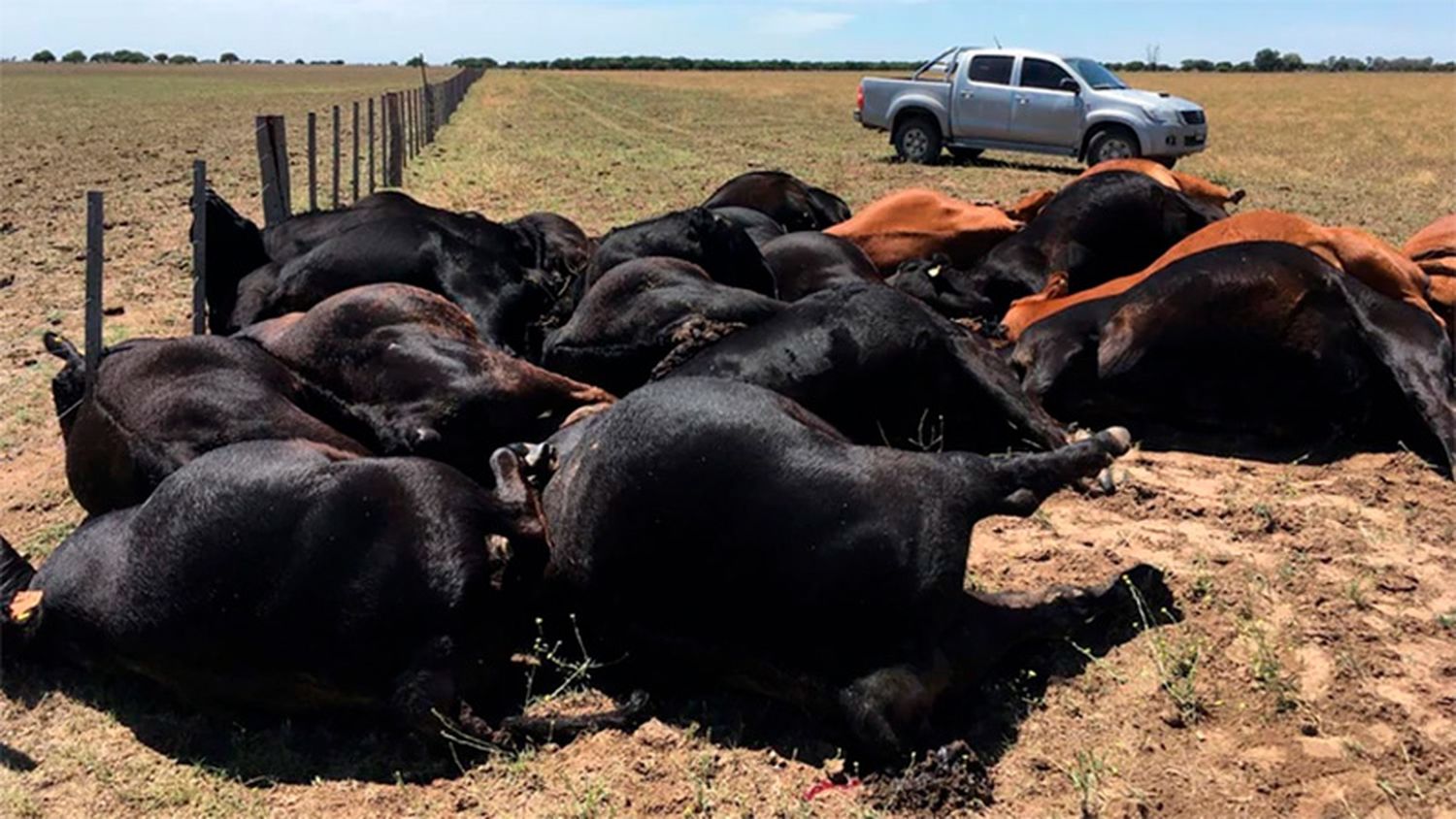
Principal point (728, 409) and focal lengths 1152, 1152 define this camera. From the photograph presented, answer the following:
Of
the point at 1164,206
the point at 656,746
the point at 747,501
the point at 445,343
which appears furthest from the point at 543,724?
the point at 1164,206

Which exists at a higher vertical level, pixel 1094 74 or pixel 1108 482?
pixel 1094 74

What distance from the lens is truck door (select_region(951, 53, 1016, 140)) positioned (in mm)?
20609

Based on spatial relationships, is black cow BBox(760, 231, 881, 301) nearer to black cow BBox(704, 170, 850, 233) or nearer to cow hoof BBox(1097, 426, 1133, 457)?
black cow BBox(704, 170, 850, 233)

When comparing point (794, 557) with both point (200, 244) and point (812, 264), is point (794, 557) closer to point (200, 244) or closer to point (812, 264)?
point (812, 264)

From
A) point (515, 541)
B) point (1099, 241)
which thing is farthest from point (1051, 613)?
point (1099, 241)

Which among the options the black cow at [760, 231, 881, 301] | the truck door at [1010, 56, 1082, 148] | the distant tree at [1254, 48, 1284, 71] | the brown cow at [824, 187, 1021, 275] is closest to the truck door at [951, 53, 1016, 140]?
the truck door at [1010, 56, 1082, 148]

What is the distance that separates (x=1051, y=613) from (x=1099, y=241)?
4.43 meters

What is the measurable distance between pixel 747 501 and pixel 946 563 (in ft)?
2.15

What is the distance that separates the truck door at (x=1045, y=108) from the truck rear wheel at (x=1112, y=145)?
40 cm

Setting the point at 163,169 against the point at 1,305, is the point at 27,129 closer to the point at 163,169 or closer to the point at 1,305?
the point at 163,169

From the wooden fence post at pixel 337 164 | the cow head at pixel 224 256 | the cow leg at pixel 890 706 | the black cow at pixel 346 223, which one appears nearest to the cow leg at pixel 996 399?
the cow leg at pixel 890 706

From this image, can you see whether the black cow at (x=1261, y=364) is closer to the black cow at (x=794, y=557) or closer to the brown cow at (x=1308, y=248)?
the brown cow at (x=1308, y=248)

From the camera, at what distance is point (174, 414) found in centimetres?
484

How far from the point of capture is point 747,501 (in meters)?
3.70
